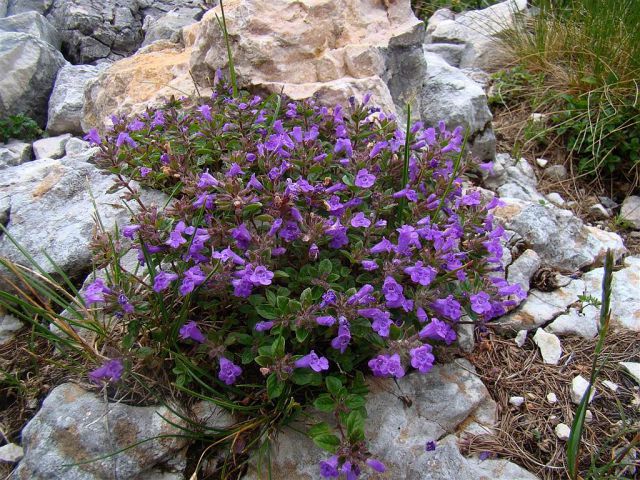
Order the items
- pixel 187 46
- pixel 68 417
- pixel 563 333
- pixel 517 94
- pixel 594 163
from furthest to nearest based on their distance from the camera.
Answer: pixel 517 94 < pixel 187 46 < pixel 594 163 < pixel 563 333 < pixel 68 417

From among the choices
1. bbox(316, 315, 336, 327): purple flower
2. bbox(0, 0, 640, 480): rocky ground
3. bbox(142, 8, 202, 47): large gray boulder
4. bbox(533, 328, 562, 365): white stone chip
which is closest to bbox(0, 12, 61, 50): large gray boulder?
bbox(0, 0, 640, 480): rocky ground

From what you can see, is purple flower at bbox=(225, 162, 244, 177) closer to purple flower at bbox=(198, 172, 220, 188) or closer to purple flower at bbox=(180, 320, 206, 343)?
purple flower at bbox=(198, 172, 220, 188)

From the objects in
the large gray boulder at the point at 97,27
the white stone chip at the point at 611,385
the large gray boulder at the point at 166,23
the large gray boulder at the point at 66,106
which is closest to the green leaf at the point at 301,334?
the white stone chip at the point at 611,385

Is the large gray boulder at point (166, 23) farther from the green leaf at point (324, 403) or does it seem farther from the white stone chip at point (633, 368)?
the white stone chip at point (633, 368)

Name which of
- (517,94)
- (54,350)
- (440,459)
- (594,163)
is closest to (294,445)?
(440,459)

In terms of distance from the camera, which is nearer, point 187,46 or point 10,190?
point 10,190

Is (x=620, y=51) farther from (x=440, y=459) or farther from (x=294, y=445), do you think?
(x=294, y=445)
